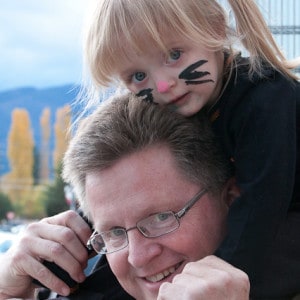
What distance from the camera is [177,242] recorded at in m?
1.62

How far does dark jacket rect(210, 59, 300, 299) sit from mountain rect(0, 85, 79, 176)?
51.5 ft

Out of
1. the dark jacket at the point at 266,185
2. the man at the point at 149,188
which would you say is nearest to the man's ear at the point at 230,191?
the man at the point at 149,188

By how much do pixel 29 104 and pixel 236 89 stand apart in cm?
1680

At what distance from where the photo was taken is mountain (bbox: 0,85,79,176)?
17391 mm

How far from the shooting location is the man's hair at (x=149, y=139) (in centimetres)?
167

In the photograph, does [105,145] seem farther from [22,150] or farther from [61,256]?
[22,150]

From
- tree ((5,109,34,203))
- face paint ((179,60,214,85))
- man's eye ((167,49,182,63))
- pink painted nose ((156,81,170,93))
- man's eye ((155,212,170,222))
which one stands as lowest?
tree ((5,109,34,203))

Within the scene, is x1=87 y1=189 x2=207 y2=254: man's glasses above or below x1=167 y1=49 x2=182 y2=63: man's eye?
below

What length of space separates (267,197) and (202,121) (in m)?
0.30

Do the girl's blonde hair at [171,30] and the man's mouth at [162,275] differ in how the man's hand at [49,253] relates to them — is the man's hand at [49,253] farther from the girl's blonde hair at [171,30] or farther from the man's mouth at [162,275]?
the girl's blonde hair at [171,30]

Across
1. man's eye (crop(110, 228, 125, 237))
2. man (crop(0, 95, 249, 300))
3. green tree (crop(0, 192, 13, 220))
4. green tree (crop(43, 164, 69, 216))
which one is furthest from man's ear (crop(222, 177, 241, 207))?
green tree (crop(0, 192, 13, 220))

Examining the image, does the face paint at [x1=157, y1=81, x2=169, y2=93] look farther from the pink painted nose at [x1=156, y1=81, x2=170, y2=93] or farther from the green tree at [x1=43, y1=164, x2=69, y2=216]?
the green tree at [x1=43, y1=164, x2=69, y2=216]

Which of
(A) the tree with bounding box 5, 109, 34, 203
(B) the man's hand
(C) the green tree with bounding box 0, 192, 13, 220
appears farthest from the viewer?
(A) the tree with bounding box 5, 109, 34, 203

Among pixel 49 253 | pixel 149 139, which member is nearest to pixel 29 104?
pixel 49 253
